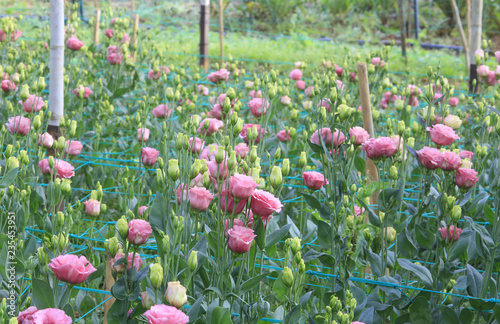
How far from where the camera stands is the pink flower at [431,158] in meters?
1.26

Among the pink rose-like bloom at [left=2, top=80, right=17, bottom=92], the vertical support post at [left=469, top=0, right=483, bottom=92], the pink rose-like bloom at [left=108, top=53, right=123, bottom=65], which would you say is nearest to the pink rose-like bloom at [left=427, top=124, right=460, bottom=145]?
the pink rose-like bloom at [left=2, top=80, right=17, bottom=92]

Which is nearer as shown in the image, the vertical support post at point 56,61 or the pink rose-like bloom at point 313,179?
the pink rose-like bloom at point 313,179

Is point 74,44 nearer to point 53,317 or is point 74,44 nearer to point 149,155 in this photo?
point 149,155

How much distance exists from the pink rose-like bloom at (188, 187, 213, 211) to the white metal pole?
1103 millimetres

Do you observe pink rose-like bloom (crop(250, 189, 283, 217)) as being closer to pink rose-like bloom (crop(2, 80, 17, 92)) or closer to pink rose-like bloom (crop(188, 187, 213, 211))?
pink rose-like bloom (crop(188, 187, 213, 211))

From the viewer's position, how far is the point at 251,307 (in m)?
1.17

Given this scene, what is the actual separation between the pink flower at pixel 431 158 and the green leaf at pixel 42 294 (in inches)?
33.5

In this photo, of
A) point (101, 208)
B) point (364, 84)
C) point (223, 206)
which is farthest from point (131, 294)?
point (364, 84)

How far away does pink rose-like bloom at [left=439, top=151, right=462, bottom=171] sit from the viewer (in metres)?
1.23

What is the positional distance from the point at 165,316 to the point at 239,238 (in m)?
0.22

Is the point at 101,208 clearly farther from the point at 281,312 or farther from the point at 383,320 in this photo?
the point at 383,320

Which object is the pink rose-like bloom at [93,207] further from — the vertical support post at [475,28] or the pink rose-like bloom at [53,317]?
the vertical support post at [475,28]

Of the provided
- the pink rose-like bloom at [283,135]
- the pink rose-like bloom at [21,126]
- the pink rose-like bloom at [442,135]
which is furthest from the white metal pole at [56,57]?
the pink rose-like bloom at [442,135]

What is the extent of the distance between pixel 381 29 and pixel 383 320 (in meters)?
6.49
